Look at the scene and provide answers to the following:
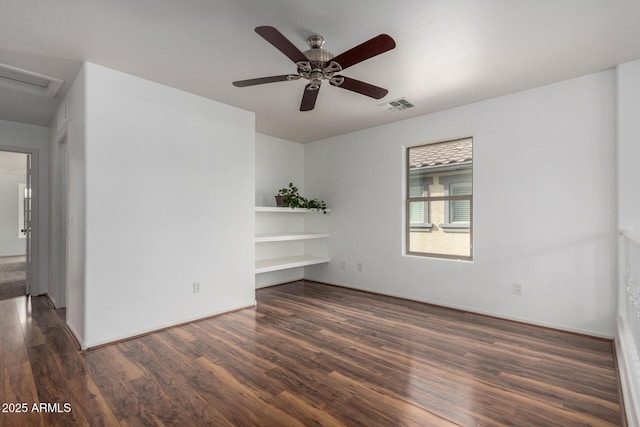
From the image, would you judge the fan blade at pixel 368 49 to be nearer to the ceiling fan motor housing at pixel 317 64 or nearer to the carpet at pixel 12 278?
the ceiling fan motor housing at pixel 317 64

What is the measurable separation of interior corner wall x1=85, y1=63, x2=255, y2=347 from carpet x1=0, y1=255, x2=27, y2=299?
3.06 m

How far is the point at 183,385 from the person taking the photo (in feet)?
7.28

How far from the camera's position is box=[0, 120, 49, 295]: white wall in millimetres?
4539

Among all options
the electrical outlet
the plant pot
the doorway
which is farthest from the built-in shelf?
the doorway

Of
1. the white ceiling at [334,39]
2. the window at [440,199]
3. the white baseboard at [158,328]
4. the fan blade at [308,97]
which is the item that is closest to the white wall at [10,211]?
the white ceiling at [334,39]

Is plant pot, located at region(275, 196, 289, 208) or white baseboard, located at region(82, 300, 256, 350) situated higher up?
plant pot, located at region(275, 196, 289, 208)

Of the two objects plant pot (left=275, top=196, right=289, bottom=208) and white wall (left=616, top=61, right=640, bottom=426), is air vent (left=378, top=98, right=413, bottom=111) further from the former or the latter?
plant pot (left=275, top=196, right=289, bottom=208)

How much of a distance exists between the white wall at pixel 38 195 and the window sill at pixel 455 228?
584 centimetres

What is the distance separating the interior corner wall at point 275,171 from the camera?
5312mm

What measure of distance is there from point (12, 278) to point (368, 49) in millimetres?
7475

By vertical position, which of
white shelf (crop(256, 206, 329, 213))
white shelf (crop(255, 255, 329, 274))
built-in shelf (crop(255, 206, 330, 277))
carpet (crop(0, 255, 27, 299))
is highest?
white shelf (crop(256, 206, 329, 213))

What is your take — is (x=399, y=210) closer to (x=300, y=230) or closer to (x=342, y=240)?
(x=342, y=240)

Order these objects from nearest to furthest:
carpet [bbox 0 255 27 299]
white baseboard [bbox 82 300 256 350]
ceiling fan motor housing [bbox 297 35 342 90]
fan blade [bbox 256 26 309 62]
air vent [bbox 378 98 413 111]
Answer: fan blade [bbox 256 26 309 62] → ceiling fan motor housing [bbox 297 35 342 90] → white baseboard [bbox 82 300 256 350] → air vent [bbox 378 98 413 111] → carpet [bbox 0 255 27 299]

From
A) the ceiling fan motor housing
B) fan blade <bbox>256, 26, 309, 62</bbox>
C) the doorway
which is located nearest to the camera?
fan blade <bbox>256, 26, 309, 62</bbox>
